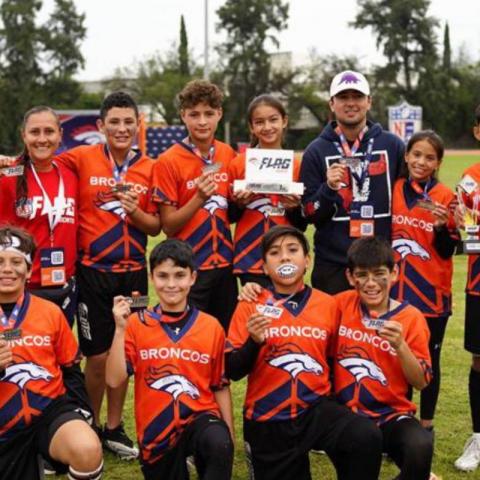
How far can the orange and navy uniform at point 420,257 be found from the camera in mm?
4582

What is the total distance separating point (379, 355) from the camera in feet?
12.8

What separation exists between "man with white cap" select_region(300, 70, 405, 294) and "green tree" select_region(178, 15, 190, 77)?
58.8 meters

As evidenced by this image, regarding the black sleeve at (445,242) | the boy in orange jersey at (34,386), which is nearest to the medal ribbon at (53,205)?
the boy in orange jersey at (34,386)

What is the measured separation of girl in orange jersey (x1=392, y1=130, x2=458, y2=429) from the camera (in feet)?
15.0

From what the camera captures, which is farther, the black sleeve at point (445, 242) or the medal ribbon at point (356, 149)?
the medal ribbon at point (356, 149)

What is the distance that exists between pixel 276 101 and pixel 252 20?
61.0 m

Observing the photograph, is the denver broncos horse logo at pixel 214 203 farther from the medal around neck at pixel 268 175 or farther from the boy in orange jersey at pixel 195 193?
the medal around neck at pixel 268 175

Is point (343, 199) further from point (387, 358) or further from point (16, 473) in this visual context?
point (16, 473)

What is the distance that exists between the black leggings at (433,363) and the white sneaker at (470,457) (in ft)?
1.01

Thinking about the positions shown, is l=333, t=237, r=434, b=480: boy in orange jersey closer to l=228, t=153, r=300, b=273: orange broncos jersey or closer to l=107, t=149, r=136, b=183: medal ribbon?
l=228, t=153, r=300, b=273: orange broncos jersey

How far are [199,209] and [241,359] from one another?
4.01ft

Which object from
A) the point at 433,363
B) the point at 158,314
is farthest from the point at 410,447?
the point at 158,314

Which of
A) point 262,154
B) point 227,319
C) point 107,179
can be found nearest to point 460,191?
point 262,154

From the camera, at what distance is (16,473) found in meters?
3.70
